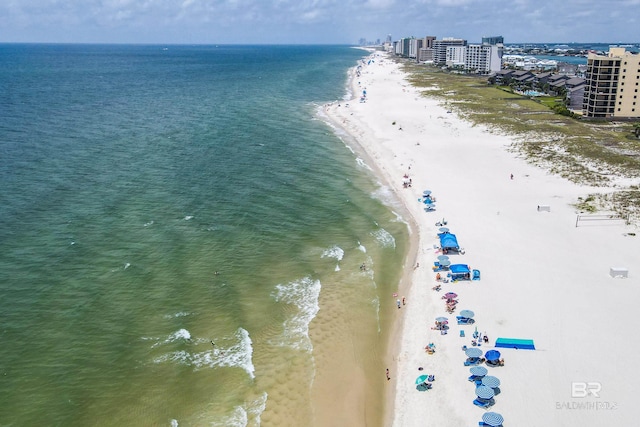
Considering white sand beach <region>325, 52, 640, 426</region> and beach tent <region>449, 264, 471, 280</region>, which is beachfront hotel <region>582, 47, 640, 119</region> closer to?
white sand beach <region>325, 52, 640, 426</region>

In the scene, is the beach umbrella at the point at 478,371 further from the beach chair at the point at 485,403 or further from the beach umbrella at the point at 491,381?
the beach chair at the point at 485,403

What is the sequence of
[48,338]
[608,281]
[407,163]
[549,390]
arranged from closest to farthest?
[549,390] → [48,338] → [608,281] → [407,163]

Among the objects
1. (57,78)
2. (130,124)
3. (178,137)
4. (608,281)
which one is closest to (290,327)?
(608,281)

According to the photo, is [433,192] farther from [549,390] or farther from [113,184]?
[113,184]

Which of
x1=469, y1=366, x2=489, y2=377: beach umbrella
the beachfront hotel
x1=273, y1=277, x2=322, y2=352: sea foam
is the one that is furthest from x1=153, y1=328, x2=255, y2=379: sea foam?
the beachfront hotel

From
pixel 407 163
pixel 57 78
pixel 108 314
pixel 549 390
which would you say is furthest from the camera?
pixel 57 78

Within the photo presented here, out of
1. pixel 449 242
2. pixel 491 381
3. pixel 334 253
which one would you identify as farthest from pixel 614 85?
pixel 491 381

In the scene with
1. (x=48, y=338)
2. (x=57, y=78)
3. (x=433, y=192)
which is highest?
(x=57, y=78)
